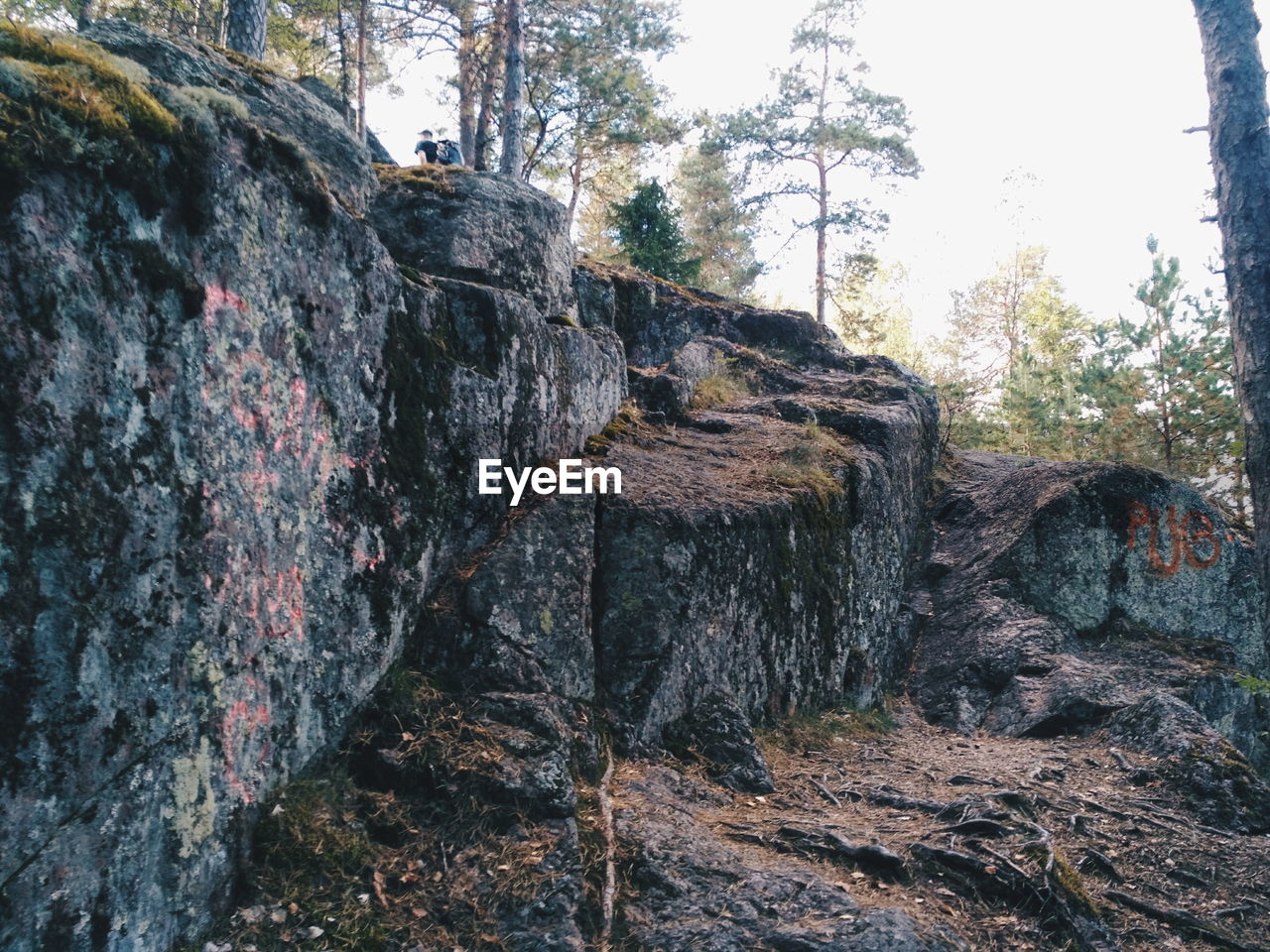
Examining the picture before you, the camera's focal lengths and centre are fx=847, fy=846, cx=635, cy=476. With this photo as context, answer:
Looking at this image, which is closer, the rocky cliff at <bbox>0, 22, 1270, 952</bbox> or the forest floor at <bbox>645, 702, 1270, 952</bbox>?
the rocky cliff at <bbox>0, 22, 1270, 952</bbox>

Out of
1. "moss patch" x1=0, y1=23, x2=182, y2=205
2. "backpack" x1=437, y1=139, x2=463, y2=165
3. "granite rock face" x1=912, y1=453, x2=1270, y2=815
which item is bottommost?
"granite rock face" x1=912, y1=453, x2=1270, y2=815

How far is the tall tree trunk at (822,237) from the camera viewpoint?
2369 cm

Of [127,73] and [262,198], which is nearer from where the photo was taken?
[127,73]

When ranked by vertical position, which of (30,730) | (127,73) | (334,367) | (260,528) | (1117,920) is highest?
(127,73)

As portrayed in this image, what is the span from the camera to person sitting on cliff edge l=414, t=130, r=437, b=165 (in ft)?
41.7

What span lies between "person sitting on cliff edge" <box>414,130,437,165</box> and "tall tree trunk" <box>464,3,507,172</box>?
4.54 meters

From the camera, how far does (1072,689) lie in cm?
848

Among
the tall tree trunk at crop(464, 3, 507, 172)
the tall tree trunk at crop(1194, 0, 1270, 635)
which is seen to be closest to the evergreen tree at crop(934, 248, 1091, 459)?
the tall tree trunk at crop(1194, 0, 1270, 635)

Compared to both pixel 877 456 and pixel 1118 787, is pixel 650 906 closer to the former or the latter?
pixel 1118 787

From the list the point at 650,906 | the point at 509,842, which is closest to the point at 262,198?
the point at 509,842

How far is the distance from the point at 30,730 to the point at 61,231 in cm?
192

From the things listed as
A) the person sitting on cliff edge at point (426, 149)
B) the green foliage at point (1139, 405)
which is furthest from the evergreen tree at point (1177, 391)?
the person sitting on cliff edge at point (426, 149)

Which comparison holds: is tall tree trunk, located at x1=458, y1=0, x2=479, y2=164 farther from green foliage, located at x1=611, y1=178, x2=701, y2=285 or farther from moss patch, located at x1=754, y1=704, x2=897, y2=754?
moss patch, located at x1=754, y1=704, x2=897, y2=754

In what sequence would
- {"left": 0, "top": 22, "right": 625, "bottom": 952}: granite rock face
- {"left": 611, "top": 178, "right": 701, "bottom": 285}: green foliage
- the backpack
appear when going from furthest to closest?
{"left": 611, "top": 178, "right": 701, "bottom": 285}: green foliage < the backpack < {"left": 0, "top": 22, "right": 625, "bottom": 952}: granite rock face
